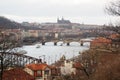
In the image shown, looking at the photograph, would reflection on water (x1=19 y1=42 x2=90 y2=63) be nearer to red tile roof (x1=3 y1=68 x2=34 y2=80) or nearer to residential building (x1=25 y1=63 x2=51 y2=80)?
residential building (x1=25 y1=63 x2=51 y2=80)

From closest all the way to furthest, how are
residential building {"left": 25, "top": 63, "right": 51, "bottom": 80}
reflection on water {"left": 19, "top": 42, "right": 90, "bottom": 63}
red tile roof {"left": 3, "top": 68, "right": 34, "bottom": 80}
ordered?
red tile roof {"left": 3, "top": 68, "right": 34, "bottom": 80} → residential building {"left": 25, "top": 63, "right": 51, "bottom": 80} → reflection on water {"left": 19, "top": 42, "right": 90, "bottom": 63}

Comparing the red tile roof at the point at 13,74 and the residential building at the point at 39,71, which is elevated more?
the red tile roof at the point at 13,74

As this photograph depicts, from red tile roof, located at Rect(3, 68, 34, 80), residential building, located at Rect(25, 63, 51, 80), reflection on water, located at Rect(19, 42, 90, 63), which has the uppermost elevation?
red tile roof, located at Rect(3, 68, 34, 80)

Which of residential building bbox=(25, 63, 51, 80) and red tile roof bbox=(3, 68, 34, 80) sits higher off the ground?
red tile roof bbox=(3, 68, 34, 80)

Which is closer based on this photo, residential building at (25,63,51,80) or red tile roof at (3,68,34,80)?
red tile roof at (3,68,34,80)

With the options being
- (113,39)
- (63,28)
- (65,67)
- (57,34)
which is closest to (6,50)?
(113,39)

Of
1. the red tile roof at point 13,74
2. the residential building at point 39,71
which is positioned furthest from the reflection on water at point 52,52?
the red tile roof at point 13,74

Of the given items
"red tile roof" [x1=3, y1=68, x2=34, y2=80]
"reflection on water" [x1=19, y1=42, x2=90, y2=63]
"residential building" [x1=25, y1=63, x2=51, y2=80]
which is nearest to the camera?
"red tile roof" [x1=3, y1=68, x2=34, y2=80]

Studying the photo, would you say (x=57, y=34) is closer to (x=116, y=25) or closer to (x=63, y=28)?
(x=63, y=28)

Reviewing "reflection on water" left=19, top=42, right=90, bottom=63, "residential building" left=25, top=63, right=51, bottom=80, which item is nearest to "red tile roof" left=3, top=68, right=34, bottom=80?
"residential building" left=25, top=63, right=51, bottom=80

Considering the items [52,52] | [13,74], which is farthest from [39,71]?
[52,52]

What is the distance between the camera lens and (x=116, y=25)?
4.33 m

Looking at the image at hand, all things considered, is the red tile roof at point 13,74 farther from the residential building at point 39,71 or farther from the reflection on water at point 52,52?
the reflection on water at point 52,52

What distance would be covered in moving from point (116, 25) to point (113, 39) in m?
0.19
